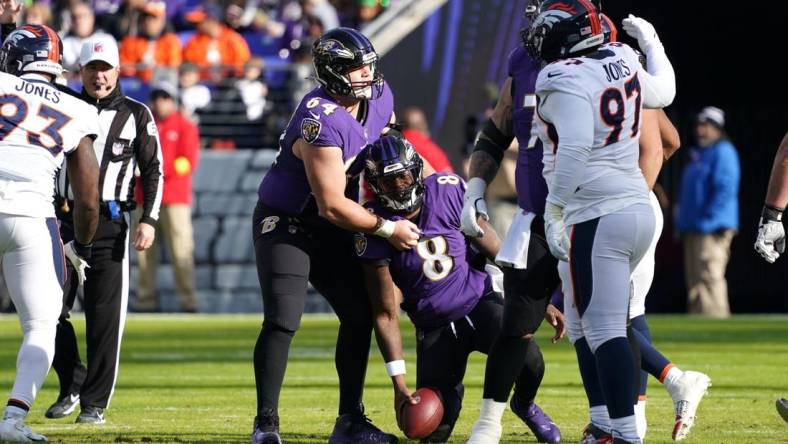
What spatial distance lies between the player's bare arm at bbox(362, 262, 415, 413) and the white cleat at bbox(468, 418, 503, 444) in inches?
18.9

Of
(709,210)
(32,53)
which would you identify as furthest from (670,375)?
(709,210)

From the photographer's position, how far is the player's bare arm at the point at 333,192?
6.48 metres

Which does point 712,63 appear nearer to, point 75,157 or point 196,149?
point 196,149

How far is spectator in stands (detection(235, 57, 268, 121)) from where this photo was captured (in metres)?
17.7

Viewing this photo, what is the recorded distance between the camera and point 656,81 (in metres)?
6.12

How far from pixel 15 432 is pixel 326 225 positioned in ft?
5.23

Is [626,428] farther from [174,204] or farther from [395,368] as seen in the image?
[174,204]

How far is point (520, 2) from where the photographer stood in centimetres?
1775

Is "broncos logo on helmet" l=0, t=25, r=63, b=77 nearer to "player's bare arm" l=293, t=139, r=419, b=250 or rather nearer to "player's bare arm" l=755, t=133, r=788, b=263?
"player's bare arm" l=293, t=139, r=419, b=250

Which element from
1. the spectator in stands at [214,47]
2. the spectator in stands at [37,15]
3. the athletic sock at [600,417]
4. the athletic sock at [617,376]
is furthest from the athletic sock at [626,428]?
the spectator in stands at [214,47]

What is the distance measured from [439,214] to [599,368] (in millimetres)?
1456

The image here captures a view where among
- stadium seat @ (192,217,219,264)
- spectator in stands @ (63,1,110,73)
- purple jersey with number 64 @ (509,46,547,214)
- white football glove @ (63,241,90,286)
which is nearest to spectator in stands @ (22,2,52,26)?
spectator in stands @ (63,1,110,73)

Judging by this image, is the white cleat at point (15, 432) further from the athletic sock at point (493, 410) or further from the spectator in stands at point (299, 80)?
the spectator in stands at point (299, 80)

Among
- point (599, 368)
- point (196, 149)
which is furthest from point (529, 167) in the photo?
point (196, 149)
